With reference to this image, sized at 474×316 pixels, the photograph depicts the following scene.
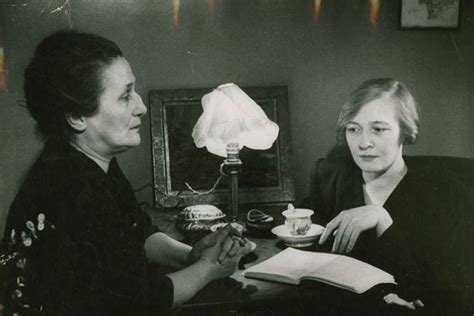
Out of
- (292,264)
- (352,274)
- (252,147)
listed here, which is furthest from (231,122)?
(352,274)

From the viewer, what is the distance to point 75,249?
1.05m

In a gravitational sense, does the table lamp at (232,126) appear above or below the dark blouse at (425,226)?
above

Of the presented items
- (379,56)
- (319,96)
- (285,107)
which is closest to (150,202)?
(285,107)

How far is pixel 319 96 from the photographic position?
5.63ft

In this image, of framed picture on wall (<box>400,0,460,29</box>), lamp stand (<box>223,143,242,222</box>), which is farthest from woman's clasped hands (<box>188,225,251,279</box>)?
framed picture on wall (<box>400,0,460,29</box>)

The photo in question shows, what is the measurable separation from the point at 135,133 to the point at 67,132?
0.63 ft

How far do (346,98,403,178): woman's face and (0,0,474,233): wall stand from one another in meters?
0.13

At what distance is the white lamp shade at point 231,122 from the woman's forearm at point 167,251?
36 cm

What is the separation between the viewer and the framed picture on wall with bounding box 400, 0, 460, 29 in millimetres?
1620

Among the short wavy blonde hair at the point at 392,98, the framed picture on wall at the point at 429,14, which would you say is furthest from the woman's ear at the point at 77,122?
the framed picture on wall at the point at 429,14

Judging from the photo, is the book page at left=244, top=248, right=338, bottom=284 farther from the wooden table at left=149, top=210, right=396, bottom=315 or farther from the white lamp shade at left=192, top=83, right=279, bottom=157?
the white lamp shade at left=192, top=83, right=279, bottom=157

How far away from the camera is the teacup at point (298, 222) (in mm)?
1479

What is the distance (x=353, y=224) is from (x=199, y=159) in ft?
1.89

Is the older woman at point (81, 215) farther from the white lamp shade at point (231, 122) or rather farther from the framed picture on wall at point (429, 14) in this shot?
the framed picture on wall at point (429, 14)
